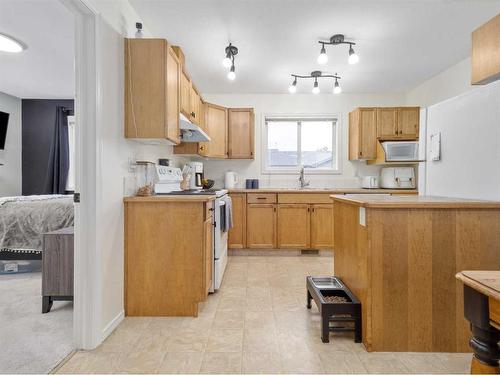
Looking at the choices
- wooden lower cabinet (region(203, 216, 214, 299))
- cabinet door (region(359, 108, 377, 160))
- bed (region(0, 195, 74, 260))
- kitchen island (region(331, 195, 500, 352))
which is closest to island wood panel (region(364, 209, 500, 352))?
kitchen island (region(331, 195, 500, 352))

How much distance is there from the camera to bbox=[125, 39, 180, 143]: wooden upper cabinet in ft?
7.12

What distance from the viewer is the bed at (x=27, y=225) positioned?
3027 mm

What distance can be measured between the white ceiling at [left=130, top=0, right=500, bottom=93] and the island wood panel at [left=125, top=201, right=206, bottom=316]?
176 cm

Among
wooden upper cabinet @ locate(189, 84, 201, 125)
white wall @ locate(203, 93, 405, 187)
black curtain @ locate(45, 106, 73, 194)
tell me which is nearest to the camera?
wooden upper cabinet @ locate(189, 84, 201, 125)

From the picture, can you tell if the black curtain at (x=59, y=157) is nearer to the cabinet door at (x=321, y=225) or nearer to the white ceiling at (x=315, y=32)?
the white ceiling at (x=315, y=32)

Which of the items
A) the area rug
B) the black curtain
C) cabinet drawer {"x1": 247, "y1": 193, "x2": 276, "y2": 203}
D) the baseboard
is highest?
the black curtain

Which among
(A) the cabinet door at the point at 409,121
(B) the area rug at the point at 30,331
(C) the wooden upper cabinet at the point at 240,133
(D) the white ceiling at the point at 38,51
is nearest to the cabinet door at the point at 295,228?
(C) the wooden upper cabinet at the point at 240,133

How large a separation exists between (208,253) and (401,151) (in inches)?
128

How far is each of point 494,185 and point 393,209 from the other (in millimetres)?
715

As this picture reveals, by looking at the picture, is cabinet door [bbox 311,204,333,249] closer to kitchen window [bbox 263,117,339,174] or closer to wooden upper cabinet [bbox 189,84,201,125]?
kitchen window [bbox 263,117,339,174]

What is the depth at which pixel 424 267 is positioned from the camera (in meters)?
1.70

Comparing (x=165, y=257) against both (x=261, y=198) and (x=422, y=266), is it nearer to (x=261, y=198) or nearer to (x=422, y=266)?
(x=422, y=266)

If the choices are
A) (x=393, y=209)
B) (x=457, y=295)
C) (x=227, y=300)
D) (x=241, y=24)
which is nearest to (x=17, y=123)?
(x=241, y=24)

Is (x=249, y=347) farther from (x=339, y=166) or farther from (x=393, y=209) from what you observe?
(x=339, y=166)
